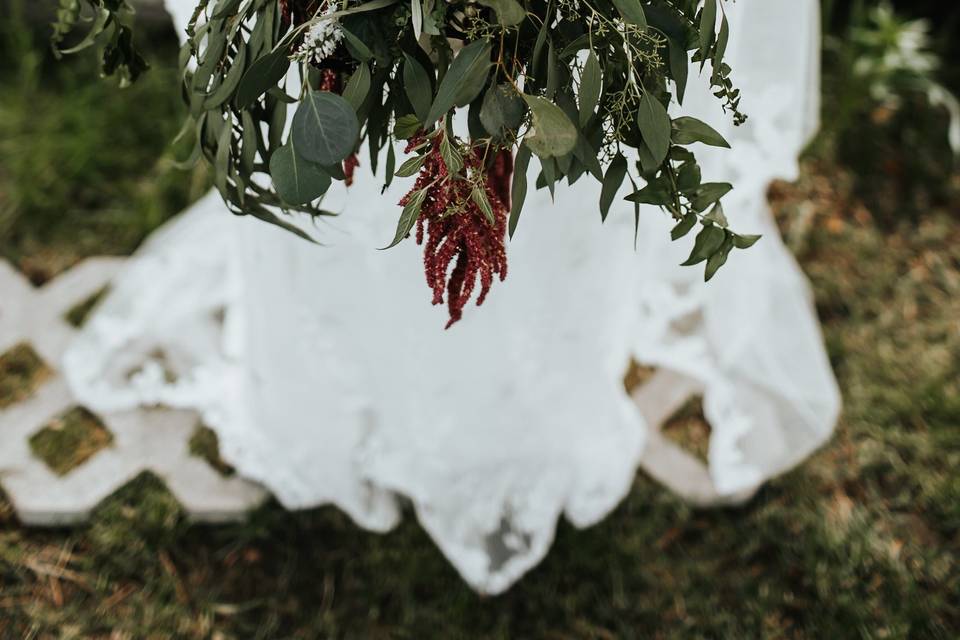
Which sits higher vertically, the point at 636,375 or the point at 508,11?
the point at 508,11

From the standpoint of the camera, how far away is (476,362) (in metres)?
1.31

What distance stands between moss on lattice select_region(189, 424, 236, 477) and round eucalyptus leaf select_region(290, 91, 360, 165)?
106 centimetres

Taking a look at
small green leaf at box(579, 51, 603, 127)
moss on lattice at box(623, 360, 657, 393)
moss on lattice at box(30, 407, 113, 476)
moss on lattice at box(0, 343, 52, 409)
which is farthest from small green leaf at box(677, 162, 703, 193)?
moss on lattice at box(0, 343, 52, 409)

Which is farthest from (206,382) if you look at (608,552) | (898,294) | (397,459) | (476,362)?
(898,294)

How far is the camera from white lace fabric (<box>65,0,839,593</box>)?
124cm

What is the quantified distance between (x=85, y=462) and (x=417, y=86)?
118 cm

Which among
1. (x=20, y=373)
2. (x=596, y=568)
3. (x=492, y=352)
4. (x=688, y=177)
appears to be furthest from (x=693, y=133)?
(x=20, y=373)

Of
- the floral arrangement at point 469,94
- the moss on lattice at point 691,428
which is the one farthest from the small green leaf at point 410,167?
the moss on lattice at point 691,428

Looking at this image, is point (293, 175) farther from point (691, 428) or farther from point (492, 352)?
point (691, 428)

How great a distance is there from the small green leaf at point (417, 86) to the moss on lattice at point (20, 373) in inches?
50.5

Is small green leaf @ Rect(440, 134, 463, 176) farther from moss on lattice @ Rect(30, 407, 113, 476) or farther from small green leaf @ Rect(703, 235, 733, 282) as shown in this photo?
moss on lattice @ Rect(30, 407, 113, 476)

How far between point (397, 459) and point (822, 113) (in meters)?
1.50

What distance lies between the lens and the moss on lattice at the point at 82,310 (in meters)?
1.80

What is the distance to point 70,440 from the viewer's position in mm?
1625
